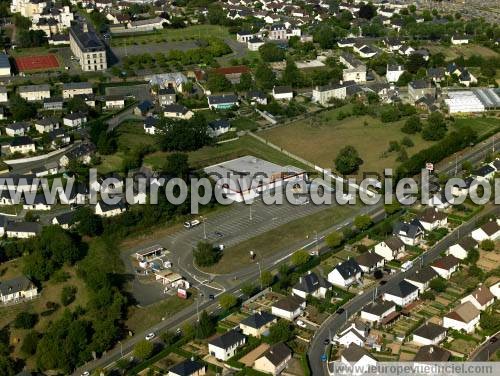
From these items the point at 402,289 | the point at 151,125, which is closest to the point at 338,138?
the point at 151,125

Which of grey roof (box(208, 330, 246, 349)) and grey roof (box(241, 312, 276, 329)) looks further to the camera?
grey roof (box(241, 312, 276, 329))

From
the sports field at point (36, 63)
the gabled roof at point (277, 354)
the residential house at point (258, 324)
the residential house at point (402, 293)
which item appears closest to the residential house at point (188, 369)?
A: the gabled roof at point (277, 354)

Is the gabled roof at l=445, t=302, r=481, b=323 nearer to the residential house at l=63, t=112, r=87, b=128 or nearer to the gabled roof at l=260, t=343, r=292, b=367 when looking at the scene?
the gabled roof at l=260, t=343, r=292, b=367

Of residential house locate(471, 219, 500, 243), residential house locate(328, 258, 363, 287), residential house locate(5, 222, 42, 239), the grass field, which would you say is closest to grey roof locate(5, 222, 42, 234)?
residential house locate(5, 222, 42, 239)

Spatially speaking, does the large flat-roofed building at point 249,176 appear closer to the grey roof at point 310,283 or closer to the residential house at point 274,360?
the grey roof at point 310,283

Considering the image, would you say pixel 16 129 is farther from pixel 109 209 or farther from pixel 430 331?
pixel 430 331
